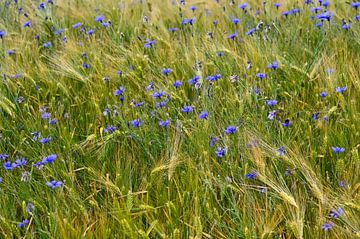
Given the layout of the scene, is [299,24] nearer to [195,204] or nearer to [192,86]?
[192,86]

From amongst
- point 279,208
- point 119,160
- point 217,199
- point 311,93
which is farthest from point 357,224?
point 311,93

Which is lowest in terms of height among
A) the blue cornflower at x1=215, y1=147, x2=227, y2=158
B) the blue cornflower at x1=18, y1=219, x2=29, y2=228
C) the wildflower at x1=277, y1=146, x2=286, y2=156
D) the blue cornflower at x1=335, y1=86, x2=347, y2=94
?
the blue cornflower at x1=18, y1=219, x2=29, y2=228

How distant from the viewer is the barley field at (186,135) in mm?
1788

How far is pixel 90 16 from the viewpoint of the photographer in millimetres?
3945

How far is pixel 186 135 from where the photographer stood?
2.24 m

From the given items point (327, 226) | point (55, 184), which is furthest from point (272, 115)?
point (55, 184)

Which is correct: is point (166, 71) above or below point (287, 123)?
above

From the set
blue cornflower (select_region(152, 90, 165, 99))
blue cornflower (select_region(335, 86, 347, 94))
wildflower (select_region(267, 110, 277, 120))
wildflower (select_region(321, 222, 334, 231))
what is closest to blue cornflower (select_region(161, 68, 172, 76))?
blue cornflower (select_region(152, 90, 165, 99))

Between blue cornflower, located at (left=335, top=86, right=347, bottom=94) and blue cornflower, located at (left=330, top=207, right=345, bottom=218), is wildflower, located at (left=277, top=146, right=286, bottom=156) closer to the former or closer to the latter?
blue cornflower, located at (left=330, top=207, right=345, bottom=218)

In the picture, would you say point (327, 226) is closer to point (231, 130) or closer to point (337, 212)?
point (337, 212)

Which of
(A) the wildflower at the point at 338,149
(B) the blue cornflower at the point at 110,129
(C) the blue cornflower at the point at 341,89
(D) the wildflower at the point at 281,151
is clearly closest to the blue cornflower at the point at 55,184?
(B) the blue cornflower at the point at 110,129

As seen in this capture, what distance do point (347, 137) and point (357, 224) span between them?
604 mm

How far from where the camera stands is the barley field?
179cm

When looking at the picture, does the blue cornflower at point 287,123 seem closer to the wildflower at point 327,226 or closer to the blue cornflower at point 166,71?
the wildflower at point 327,226
